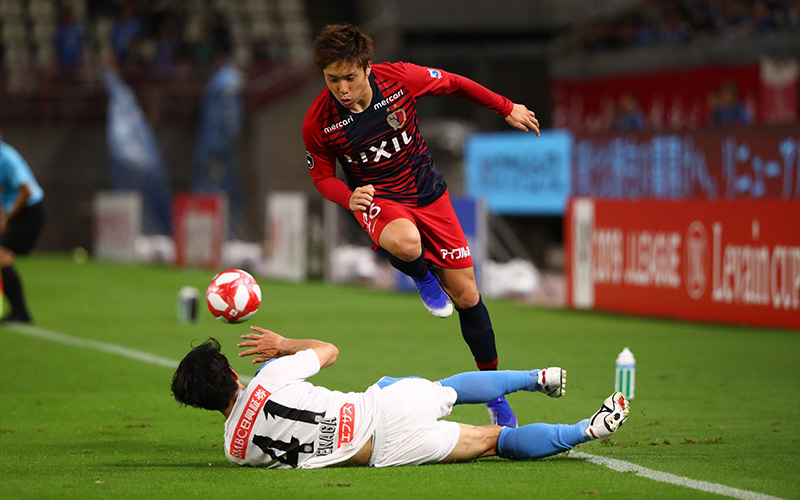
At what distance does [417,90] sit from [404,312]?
8.40m

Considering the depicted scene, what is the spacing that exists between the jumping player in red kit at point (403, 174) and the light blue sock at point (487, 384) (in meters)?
1.02

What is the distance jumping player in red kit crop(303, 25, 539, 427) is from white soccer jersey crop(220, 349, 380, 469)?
1309 mm

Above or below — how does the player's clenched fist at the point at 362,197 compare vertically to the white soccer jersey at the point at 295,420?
above

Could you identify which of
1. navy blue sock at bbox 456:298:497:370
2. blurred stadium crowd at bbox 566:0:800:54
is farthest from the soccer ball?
blurred stadium crowd at bbox 566:0:800:54

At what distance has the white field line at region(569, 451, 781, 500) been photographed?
197 inches

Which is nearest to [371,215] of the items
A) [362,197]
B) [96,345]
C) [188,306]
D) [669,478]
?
[362,197]

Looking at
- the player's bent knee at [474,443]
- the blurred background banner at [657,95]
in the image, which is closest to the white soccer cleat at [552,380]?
the player's bent knee at [474,443]

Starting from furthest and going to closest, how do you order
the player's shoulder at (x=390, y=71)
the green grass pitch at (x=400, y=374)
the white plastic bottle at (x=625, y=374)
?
1. the white plastic bottle at (x=625, y=374)
2. the player's shoulder at (x=390, y=71)
3. the green grass pitch at (x=400, y=374)

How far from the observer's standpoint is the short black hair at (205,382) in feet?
17.9

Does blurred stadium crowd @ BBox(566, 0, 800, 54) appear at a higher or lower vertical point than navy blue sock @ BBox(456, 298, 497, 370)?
higher

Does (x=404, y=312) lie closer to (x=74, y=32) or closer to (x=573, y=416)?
(x=573, y=416)

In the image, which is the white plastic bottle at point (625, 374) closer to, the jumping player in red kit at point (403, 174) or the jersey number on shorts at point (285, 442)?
the jumping player in red kit at point (403, 174)

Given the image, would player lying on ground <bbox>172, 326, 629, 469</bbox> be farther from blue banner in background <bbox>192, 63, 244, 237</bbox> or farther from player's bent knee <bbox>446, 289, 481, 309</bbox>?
blue banner in background <bbox>192, 63, 244, 237</bbox>

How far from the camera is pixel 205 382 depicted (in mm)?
5453
